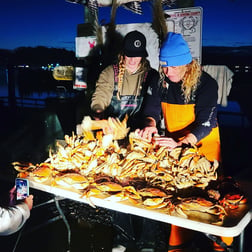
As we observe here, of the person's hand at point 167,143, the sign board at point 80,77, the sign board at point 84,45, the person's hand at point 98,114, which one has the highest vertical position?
the sign board at point 84,45

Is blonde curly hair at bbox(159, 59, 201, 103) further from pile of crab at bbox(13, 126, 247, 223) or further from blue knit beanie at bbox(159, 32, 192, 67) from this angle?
pile of crab at bbox(13, 126, 247, 223)

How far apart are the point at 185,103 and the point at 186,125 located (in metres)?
0.21

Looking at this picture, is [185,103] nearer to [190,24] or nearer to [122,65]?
[122,65]

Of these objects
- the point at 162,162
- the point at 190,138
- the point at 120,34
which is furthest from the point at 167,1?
the point at 162,162

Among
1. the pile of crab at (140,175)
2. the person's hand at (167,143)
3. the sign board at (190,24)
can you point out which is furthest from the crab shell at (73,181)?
the sign board at (190,24)

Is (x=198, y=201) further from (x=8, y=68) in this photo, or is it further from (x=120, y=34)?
(x=8, y=68)

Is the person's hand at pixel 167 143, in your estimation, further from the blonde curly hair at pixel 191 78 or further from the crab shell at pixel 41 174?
the crab shell at pixel 41 174

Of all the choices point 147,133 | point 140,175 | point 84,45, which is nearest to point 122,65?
point 147,133

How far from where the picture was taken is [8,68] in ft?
28.4

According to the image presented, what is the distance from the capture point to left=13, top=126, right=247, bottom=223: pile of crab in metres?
1.75

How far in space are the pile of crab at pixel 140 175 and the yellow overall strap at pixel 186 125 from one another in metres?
0.40

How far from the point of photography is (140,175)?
2.10 metres

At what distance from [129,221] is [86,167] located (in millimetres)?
1307

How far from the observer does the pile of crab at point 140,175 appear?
5.75ft
